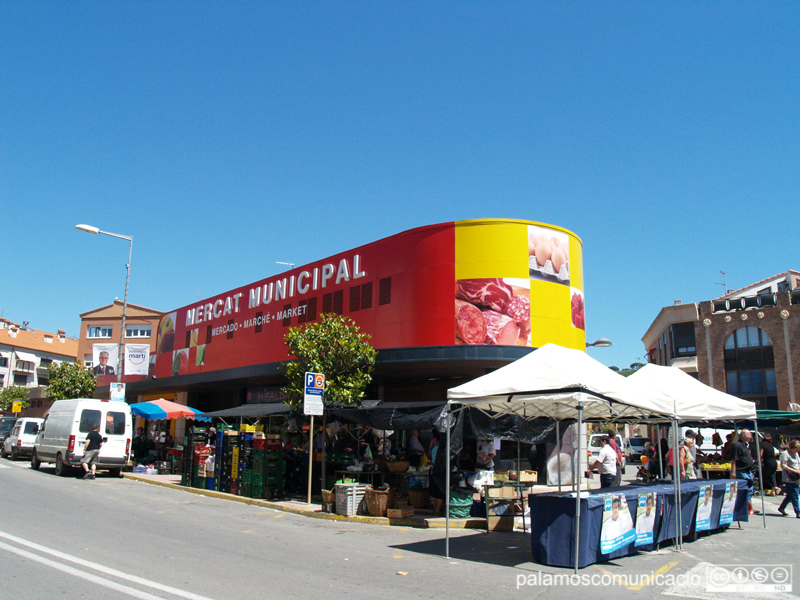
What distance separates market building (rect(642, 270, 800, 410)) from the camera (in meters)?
48.2

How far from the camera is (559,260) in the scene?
1969 centimetres

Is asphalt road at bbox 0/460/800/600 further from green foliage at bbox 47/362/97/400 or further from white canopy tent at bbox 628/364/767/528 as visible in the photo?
green foliage at bbox 47/362/97/400

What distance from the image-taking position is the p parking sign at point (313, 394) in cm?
1459

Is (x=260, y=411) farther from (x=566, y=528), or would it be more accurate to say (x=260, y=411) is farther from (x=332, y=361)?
(x=566, y=528)

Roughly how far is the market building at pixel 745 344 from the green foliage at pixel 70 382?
4633 centimetres

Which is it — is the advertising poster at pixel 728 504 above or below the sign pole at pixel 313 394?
below

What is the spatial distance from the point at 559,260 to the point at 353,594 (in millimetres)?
14734

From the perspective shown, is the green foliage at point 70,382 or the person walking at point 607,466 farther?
the green foliage at point 70,382

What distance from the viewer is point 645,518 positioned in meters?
9.45

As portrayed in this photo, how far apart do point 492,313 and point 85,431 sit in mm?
14378

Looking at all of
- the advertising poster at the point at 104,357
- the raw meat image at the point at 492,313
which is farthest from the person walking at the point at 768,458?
the advertising poster at the point at 104,357

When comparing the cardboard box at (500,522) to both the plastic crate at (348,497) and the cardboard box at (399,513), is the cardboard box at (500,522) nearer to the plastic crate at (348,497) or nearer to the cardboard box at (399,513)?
the cardboard box at (399,513)

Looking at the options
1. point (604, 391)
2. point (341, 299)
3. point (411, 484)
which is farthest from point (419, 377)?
point (604, 391)

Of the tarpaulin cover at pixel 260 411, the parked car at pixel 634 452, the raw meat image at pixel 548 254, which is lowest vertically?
the parked car at pixel 634 452
